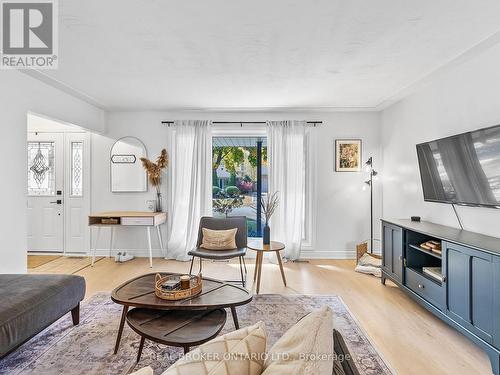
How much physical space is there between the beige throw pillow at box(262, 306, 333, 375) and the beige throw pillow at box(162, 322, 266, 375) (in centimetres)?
4

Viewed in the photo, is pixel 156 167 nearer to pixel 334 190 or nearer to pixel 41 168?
pixel 41 168

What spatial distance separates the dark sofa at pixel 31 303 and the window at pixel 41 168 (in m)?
3.05

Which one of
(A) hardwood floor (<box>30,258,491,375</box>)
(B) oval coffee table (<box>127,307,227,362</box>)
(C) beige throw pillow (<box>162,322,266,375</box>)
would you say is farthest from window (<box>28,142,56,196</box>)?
(C) beige throw pillow (<box>162,322,266,375</box>)

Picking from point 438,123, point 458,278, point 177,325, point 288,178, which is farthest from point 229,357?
point 288,178

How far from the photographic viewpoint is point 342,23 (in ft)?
7.10

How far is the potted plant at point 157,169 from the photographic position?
14.9 ft

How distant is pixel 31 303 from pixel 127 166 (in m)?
3.07

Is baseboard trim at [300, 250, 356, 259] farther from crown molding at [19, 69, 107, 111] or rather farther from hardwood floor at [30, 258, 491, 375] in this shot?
crown molding at [19, 69, 107, 111]

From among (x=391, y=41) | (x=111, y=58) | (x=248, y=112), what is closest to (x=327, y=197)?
(x=248, y=112)

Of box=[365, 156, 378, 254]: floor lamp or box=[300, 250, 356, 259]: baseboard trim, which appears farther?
box=[300, 250, 356, 259]: baseboard trim

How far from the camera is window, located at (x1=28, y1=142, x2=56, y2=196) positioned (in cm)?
490

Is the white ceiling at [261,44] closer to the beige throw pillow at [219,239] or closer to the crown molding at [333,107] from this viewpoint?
the crown molding at [333,107]

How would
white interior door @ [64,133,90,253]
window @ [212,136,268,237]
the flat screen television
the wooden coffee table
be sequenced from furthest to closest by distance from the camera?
window @ [212,136,268,237]
white interior door @ [64,133,90,253]
the flat screen television
the wooden coffee table

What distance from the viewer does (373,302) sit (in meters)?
3.02
